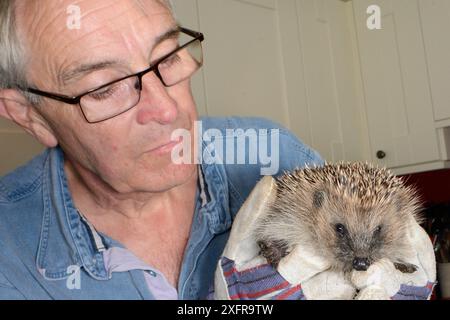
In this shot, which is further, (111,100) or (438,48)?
(438,48)

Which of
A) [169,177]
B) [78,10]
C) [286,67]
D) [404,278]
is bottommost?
[404,278]

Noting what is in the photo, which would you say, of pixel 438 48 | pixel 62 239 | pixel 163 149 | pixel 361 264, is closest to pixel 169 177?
pixel 163 149

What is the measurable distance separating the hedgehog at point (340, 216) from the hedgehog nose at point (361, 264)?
0.8 inches

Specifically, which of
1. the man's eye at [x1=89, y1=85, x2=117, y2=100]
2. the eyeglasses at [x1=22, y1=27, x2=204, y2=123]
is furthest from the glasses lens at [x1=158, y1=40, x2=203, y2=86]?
the man's eye at [x1=89, y1=85, x2=117, y2=100]

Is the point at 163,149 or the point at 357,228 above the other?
the point at 163,149

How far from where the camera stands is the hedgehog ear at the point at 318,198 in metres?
1.13

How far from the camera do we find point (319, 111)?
3.29m

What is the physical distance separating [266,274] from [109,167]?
0.43 meters

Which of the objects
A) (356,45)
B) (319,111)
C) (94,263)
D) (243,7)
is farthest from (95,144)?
(356,45)

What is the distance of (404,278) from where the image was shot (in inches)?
38.0

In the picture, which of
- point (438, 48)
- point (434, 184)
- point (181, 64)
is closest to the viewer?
point (181, 64)

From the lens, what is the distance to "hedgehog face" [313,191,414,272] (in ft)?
3.45

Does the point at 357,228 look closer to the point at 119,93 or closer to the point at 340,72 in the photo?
the point at 119,93
